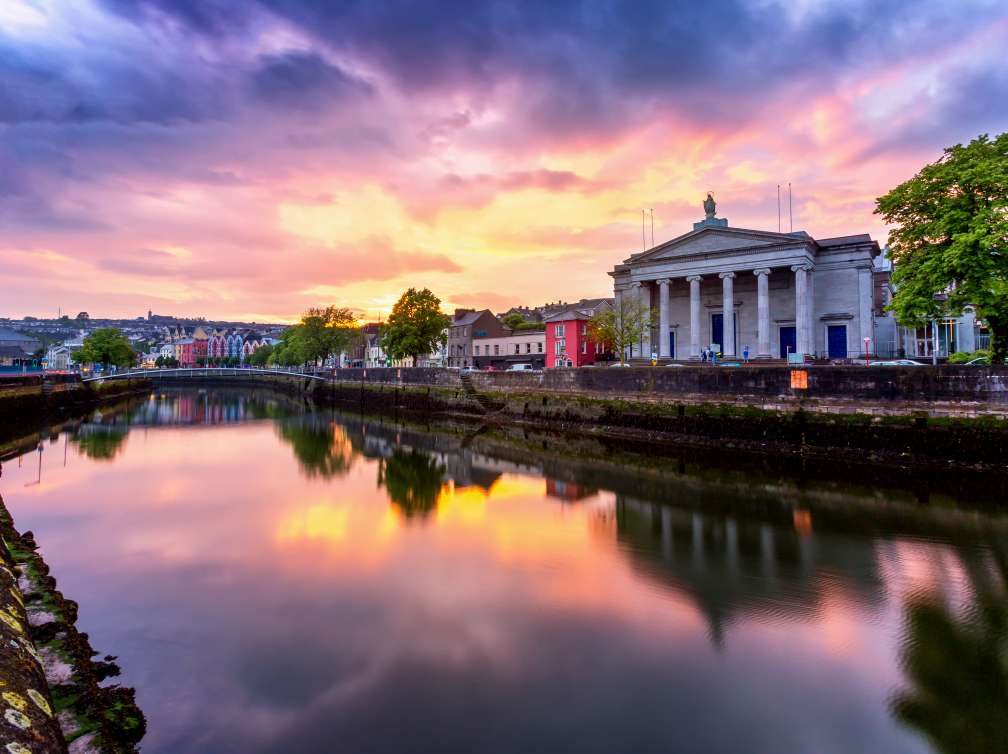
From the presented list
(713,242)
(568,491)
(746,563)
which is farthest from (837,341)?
(746,563)

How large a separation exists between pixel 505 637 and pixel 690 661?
220cm

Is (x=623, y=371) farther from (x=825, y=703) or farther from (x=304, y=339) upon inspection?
(x=304, y=339)

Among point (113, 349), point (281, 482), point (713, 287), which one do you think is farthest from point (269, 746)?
point (113, 349)

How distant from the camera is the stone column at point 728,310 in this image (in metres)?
32.8

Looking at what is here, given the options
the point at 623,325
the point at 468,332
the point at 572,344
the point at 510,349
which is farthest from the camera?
the point at 468,332

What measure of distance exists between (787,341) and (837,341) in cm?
264

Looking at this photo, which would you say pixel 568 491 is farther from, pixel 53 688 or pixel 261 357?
pixel 261 357

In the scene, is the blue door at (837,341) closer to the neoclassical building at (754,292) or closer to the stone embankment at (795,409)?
the neoclassical building at (754,292)

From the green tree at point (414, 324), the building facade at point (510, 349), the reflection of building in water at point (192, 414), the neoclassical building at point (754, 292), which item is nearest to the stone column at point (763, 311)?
the neoclassical building at point (754, 292)

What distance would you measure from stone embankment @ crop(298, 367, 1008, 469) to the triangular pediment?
37.7ft

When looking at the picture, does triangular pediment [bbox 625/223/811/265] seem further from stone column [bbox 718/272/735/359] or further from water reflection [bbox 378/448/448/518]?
water reflection [bbox 378/448/448/518]

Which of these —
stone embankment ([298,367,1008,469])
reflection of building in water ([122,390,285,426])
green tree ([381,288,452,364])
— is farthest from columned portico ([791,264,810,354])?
reflection of building in water ([122,390,285,426])

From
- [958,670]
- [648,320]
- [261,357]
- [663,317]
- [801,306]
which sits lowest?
[958,670]

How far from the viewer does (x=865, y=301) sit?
30828 mm
